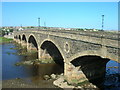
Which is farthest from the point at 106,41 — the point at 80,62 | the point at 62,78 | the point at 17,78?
the point at 17,78

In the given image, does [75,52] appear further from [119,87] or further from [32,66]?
[32,66]

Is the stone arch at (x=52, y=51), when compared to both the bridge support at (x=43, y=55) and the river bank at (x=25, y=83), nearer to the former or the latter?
the bridge support at (x=43, y=55)

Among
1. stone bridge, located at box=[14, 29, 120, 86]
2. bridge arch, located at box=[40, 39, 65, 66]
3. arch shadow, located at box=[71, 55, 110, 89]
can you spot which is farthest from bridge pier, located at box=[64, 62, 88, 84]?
bridge arch, located at box=[40, 39, 65, 66]

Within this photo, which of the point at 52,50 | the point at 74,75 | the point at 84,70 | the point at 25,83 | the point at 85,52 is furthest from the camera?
the point at 52,50

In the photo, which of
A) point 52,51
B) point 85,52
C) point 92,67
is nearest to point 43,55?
point 52,51

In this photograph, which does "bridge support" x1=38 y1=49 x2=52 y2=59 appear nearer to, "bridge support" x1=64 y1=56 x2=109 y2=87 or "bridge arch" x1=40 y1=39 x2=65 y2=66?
"bridge arch" x1=40 y1=39 x2=65 y2=66

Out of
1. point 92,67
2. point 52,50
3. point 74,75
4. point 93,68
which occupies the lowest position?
point 74,75

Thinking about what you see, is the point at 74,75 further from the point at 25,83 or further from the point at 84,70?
the point at 25,83

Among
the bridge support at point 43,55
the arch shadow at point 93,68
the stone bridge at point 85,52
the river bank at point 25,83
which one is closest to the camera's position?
the stone bridge at point 85,52

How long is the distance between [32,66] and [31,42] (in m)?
25.9

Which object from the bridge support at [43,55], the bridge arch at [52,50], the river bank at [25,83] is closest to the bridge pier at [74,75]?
the river bank at [25,83]

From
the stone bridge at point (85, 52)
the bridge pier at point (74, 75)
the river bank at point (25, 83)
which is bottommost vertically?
the river bank at point (25, 83)

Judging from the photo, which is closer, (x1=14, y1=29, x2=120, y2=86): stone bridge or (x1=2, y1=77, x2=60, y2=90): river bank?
(x1=14, y1=29, x2=120, y2=86): stone bridge

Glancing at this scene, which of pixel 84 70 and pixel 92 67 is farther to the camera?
pixel 92 67
